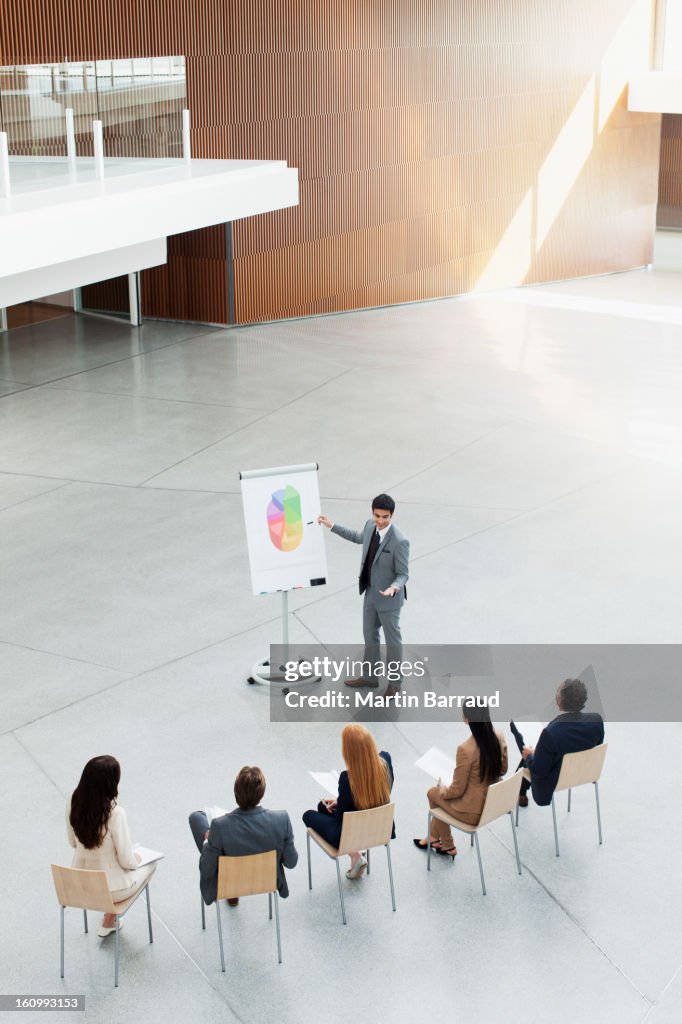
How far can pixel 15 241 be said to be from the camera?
10.7 m

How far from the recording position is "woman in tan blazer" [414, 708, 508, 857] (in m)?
6.54

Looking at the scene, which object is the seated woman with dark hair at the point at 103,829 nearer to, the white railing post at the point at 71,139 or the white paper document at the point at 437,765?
→ the white paper document at the point at 437,765

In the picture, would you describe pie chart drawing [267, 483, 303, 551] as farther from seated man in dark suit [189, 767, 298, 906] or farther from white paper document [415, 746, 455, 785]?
seated man in dark suit [189, 767, 298, 906]

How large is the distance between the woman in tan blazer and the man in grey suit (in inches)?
74.7

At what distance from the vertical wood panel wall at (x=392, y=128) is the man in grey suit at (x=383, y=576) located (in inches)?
439

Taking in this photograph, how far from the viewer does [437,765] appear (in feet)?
23.4

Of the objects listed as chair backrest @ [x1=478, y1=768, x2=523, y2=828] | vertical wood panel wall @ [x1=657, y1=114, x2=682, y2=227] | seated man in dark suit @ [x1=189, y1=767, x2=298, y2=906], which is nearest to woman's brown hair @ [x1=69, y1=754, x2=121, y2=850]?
seated man in dark suit @ [x1=189, y1=767, x2=298, y2=906]

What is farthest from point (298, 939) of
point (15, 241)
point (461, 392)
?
point (461, 392)

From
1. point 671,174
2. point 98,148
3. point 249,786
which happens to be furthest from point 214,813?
point 671,174

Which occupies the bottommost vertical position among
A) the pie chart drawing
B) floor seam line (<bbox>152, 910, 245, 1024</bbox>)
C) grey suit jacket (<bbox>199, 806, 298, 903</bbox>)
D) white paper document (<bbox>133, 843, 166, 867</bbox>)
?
floor seam line (<bbox>152, 910, 245, 1024</bbox>)

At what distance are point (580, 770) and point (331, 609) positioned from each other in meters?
3.69

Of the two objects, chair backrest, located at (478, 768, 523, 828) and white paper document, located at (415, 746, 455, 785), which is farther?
white paper document, located at (415, 746, 455, 785)

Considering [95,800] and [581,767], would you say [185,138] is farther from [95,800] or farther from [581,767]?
[95,800]

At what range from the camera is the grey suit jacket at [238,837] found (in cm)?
600
